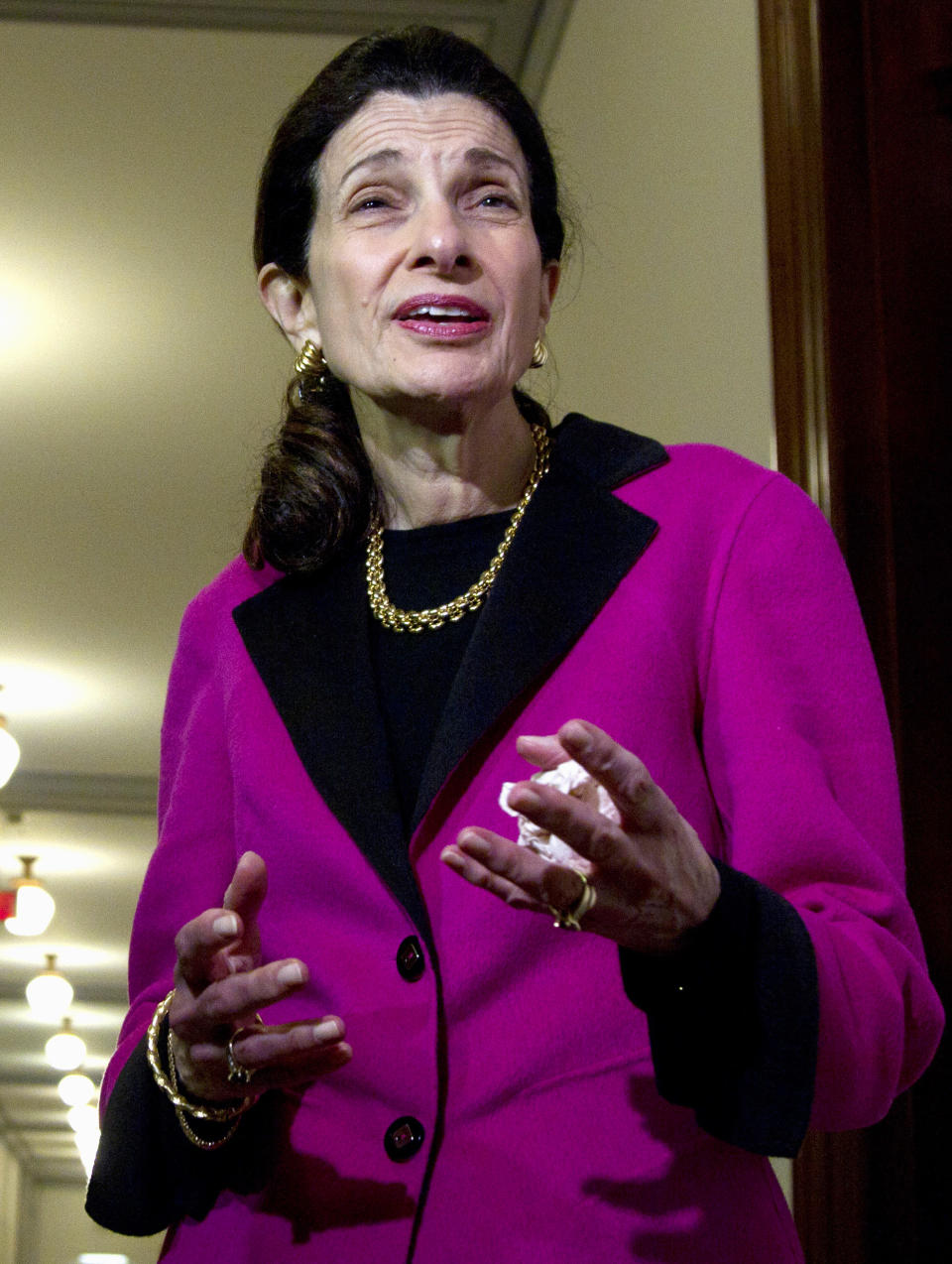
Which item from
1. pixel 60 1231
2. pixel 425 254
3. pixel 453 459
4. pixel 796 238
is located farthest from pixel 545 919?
pixel 60 1231

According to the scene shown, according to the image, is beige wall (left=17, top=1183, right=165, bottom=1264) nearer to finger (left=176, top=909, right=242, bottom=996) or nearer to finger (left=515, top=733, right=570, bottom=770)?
finger (left=176, top=909, right=242, bottom=996)

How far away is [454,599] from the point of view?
1504mm

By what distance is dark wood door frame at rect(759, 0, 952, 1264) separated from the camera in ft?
5.20

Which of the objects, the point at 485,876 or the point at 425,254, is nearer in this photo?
the point at 485,876

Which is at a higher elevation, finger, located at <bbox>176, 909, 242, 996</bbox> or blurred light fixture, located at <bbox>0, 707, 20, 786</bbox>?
finger, located at <bbox>176, 909, 242, 996</bbox>

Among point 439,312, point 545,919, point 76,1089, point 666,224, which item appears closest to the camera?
point 545,919

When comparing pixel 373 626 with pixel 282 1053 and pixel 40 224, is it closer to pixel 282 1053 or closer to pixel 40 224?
pixel 282 1053

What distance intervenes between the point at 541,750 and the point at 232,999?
298 mm

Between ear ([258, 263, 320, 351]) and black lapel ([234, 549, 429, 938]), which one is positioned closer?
black lapel ([234, 549, 429, 938])

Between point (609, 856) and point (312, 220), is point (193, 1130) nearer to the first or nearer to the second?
point (609, 856)

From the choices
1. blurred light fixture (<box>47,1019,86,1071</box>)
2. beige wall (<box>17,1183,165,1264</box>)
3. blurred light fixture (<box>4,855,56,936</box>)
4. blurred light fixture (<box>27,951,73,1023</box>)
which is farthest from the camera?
beige wall (<box>17,1183,165,1264</box>)

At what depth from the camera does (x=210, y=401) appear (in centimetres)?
559

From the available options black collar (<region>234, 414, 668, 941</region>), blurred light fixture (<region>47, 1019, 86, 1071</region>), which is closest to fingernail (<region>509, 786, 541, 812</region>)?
black collar (<region>234, 414, 668, 941</region>)

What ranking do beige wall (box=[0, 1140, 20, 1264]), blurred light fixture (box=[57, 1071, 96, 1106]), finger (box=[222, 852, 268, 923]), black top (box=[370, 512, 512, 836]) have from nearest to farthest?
finger (box=[222, 852, 268, 923]) < black top (box=[370, 512, 512, 836]) < blurred light fixture (box=[57, 1071, 96, 1106]) < beige wall (box=[0, 1140, 20, 1264])
